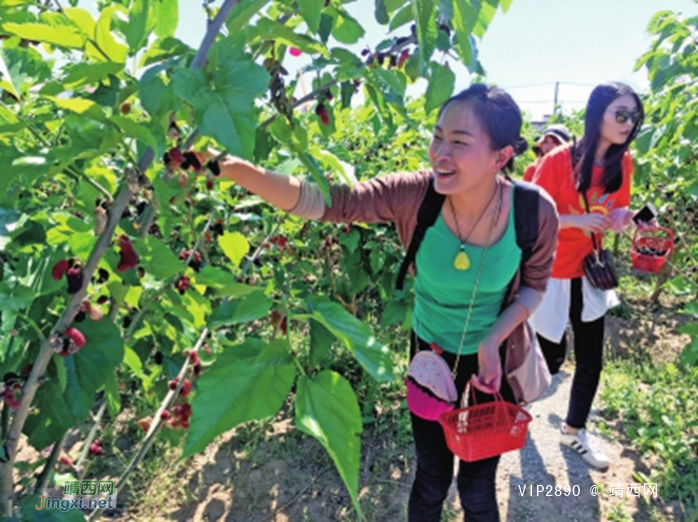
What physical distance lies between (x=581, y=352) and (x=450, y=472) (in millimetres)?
1098

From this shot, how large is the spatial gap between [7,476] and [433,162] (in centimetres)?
114

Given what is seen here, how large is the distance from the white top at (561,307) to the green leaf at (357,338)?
5.68 ft

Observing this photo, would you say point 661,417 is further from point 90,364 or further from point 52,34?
point 52,34

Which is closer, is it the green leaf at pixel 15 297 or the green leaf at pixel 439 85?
the green leaf at pixel 15 297

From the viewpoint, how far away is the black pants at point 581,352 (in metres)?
2.45

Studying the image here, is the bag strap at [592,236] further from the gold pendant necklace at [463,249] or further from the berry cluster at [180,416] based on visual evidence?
the berry cluster at [180,416]

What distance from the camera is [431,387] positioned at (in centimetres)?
156

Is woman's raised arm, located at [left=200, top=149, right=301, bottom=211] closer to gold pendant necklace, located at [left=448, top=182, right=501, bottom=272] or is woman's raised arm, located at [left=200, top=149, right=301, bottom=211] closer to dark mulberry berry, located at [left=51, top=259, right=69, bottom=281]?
dark mulberry berry, located at [left=51, top=259, right=69, bottom=281]

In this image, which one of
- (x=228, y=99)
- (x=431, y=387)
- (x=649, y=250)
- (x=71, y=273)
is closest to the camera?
(x=228, y=99)

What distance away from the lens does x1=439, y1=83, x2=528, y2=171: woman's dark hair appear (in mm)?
1424

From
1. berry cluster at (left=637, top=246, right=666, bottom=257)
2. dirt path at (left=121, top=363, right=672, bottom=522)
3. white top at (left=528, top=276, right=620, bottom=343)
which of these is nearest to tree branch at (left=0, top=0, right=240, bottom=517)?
dirt path at (left=121, top=363, right=672, bottom=522)

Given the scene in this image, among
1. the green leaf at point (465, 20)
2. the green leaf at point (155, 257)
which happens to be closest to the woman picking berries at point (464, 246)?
the green leaf at point (155, 257)

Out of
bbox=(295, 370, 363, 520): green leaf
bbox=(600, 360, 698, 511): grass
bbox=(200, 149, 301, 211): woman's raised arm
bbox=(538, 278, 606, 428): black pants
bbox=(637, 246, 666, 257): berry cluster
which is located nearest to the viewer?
bbox=(295, 370, 363, 520): green leaf

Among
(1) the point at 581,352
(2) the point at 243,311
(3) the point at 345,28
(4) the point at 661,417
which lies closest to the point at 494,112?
(3) the point at 345,28
